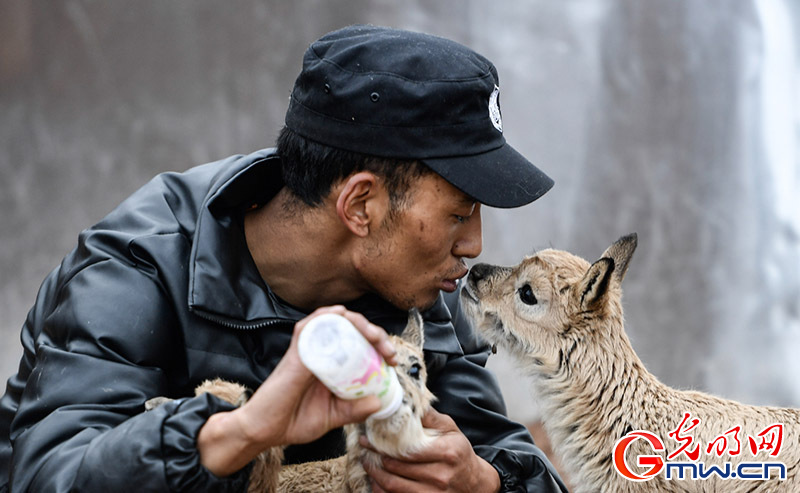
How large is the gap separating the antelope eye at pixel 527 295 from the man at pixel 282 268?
1.33ft

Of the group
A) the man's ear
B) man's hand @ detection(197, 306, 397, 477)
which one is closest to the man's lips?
the man's ear

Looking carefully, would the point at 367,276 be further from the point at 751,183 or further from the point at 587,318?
the point at 751,183

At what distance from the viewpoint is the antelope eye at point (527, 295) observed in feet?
13.4

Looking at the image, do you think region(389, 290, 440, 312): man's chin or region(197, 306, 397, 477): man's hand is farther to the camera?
region(389, 290, 440, 312): man's chin

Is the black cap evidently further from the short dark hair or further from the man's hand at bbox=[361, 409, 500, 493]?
the man's hand at bbox=[361, 409, 500, 493]

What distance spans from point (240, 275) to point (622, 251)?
1.60 m

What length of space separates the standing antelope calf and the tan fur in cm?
76

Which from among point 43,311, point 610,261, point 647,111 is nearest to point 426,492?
point 610,261

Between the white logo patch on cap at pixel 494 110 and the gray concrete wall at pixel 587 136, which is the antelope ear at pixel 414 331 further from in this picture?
the gray concrete wall at pixel 587 136

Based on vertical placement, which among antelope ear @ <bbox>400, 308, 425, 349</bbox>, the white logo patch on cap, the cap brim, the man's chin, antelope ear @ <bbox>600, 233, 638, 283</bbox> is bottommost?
antelope ear @ <bbox>400, 308, 425, 349</bbox>

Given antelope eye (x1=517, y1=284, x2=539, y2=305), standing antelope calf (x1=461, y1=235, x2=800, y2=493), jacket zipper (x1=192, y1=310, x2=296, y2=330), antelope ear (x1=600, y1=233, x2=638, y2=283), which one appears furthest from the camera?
antelope eye (x1=517, y1=284, x2=539, y2=305)

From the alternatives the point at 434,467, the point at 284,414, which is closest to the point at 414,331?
the point at 434,467

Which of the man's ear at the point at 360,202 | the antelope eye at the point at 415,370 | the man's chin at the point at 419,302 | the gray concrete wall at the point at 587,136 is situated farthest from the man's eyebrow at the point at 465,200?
the gray concrete wall at the point at 587,136

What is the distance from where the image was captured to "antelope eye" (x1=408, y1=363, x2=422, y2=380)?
10.6 feet
